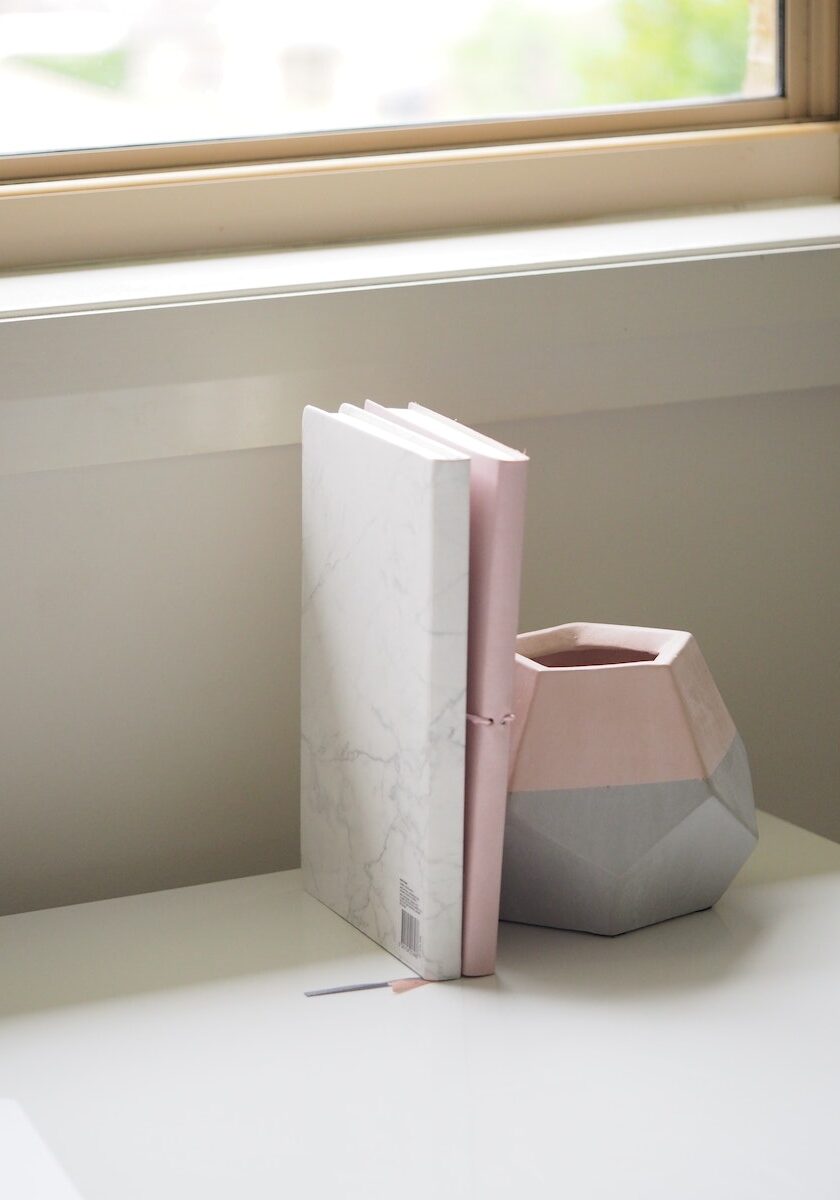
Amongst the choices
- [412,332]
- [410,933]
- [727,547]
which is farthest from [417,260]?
[410,933]

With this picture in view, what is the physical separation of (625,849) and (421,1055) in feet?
0.54

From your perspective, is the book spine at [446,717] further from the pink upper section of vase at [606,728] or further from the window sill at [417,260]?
the window sill at [417,260]

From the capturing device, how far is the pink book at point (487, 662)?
0.73 meters

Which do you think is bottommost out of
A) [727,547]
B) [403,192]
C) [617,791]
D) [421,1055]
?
[421,1055]

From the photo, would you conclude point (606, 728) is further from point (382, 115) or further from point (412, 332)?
point (382, 115)

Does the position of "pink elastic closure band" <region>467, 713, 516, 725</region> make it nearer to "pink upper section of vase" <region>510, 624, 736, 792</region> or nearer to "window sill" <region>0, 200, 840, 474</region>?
"pink upper section of vase" <region>510, 624, 736, 792</region>

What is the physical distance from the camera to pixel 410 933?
2.61 feet

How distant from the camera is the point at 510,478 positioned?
2.37 ft

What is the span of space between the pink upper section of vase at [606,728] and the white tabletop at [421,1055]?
11 centimetres

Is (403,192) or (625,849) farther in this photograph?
(403,192)

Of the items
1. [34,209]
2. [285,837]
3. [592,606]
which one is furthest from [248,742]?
[34,209]

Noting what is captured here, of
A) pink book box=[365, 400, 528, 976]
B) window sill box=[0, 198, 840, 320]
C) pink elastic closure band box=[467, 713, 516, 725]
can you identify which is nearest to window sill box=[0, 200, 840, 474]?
window sill box=[0, 198, 840, 320]

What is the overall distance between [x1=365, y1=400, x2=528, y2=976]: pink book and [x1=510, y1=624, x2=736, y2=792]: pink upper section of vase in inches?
1.4

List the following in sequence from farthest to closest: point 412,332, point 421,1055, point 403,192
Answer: point 403,192
point 412,332
point 421,1055
